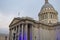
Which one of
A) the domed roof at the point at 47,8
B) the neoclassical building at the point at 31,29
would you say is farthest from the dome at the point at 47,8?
the neoclassical building at the point at 31,29

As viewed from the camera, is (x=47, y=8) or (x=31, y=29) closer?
(x=31, y=29)

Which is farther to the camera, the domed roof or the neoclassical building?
the domed roof

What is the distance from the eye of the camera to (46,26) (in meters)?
49.4

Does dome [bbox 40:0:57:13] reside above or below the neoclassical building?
above

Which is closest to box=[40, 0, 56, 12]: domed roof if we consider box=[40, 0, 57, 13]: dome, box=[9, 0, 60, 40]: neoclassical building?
box=[40, 0, 57, 13]: dome

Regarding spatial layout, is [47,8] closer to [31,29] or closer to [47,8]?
[47,8]

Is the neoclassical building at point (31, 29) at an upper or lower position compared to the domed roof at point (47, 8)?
lower

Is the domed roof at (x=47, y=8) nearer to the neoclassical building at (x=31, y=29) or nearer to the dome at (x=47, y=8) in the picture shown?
the dome at (x=47, y=8)

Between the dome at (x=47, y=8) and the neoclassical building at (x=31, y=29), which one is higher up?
the dome at (x=47, y=8)

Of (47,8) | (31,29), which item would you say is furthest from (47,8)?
(31,29)

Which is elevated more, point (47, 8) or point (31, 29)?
point (47, 8)

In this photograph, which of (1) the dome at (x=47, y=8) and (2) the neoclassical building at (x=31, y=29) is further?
(1) the dome at (x=47, y=8)

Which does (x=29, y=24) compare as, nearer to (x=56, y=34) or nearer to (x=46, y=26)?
(x=46, y=26)

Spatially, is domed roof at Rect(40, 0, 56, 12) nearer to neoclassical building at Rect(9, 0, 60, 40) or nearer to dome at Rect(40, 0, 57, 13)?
dome at Rect(40, 0, 57, 13)
